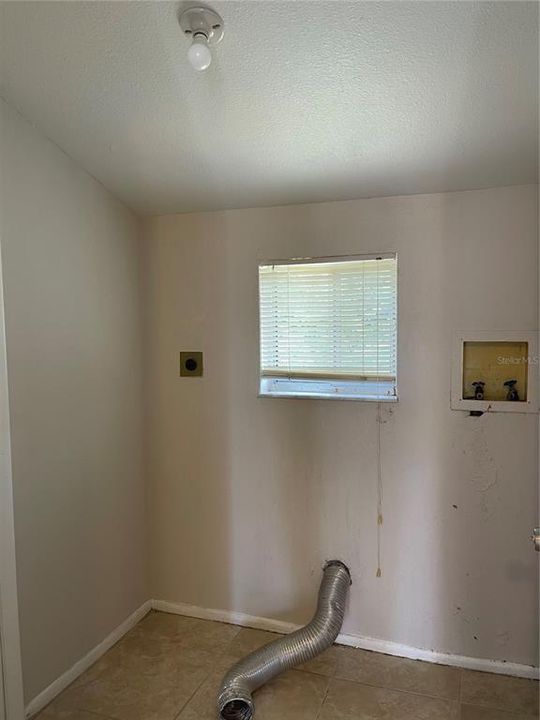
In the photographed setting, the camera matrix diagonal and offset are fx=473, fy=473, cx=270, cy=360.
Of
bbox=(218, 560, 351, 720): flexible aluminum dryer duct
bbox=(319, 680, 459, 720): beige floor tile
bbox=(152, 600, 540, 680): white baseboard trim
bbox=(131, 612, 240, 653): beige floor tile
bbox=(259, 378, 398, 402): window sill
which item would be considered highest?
bbox=(259, 378, 398, 402): window sill

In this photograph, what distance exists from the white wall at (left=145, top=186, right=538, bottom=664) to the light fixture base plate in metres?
0.94

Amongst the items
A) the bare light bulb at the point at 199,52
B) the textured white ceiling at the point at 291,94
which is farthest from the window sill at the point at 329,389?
the bare light bulb at the point at 199,52

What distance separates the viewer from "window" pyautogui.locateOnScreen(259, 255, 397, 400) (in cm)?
201

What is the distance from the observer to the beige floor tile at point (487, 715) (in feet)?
5.46

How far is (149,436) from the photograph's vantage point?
2.37 meters

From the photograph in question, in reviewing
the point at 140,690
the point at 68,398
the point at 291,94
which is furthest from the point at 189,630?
the point at 291,94

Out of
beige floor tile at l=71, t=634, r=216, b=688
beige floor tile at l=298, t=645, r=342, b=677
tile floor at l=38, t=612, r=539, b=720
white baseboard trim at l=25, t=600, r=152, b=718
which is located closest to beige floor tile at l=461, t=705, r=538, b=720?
tile floor at l=38, t=612, r=539, b=720

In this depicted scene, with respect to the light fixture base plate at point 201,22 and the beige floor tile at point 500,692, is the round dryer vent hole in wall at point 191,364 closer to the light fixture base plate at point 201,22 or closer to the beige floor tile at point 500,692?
the light fixture base plate at point 201,22

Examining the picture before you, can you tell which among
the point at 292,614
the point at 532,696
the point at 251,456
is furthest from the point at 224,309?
the point at 532,696

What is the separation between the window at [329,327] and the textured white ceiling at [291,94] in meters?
0.32

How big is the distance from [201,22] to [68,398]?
1359mm

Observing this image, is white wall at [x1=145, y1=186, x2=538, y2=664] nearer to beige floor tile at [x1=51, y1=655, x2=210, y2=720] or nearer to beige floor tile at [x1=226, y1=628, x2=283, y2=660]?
Result: beige floor tile at [x1=226, y1=628, x2=283, y2=660]

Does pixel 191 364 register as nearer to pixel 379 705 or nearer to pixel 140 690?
pixel 140 690

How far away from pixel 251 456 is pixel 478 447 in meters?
0.97
